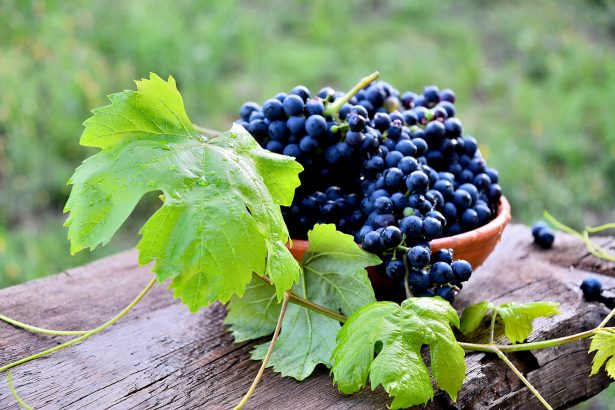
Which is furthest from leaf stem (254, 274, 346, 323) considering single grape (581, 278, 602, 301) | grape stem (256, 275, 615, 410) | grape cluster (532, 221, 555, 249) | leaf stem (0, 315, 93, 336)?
grape cluster (532, 221, 555, 249)

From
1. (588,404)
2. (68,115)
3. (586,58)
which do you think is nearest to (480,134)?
(586,58)

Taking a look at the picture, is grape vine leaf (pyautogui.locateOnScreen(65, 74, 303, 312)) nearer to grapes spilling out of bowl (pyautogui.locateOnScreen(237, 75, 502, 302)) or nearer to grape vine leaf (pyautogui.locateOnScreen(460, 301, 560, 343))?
grapes spilling out of bowl (pyautogui.locateOnScreen(237, 75, 502, 302))

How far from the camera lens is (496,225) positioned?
1171mm

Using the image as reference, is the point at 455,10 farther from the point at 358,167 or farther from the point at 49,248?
the point at 358,167

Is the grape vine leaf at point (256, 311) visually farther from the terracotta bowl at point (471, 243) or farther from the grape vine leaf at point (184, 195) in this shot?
the grape vine leaf at point (184, 195)

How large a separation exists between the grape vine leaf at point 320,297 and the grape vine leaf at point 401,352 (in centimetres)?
10

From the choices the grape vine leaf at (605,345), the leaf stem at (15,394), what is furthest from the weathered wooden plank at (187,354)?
the grape vine leaf at (605,345)

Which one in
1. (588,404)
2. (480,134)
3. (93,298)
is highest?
(93,298)

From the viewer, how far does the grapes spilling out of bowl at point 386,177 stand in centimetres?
105

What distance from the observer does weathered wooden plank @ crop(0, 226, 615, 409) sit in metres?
0.99

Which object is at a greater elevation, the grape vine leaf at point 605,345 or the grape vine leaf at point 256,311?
the grape vine leaf at point 256,311

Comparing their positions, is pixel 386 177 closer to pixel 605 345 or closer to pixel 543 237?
pixel 605 345

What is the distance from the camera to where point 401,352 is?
2.99ft

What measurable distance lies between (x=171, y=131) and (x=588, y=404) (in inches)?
75.4
